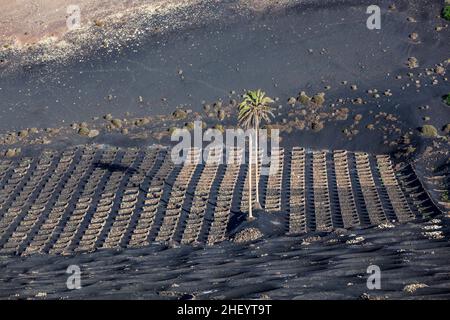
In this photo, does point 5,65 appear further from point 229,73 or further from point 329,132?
point 329,132

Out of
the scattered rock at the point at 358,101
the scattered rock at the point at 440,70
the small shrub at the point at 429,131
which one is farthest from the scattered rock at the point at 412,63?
the small shrub at the point at 429,131

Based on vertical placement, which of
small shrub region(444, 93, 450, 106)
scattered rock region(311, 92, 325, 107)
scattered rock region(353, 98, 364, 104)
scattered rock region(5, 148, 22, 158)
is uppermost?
scattered rock region(311, 92, 325, 107)

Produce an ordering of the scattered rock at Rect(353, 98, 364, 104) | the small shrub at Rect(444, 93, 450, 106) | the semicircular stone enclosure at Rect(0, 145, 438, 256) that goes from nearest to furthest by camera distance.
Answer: the semicircular stone enclosure at Rect(0, 145, 438, 256)
the small shrub at Rect(444, 93, 450, 106)
the scattered rock at Rect(353, 98, 364, 104)

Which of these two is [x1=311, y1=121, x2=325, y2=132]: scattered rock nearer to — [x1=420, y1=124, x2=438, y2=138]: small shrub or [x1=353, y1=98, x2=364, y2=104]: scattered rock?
[x1=353, y1=98, x2=364, y2=104]: scattered rock

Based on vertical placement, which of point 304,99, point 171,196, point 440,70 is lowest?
point 171,196

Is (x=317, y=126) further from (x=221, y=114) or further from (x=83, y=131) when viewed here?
(x=83, y=131)

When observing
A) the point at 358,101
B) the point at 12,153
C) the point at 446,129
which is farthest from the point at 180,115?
the point at 446,129

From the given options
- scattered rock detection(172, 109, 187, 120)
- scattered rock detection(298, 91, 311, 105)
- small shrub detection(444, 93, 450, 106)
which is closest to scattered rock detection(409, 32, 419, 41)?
small shrub detection(444, 93, 450, 106)
